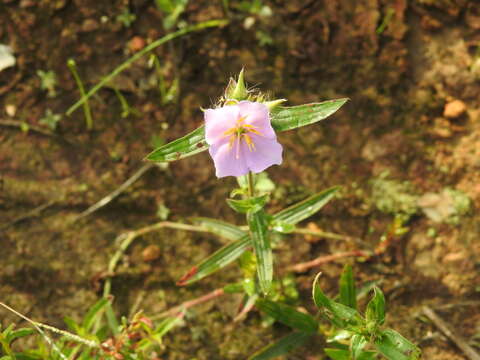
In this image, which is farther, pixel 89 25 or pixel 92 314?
Result: pixel 89 25

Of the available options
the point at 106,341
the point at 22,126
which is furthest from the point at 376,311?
the point at 22,126

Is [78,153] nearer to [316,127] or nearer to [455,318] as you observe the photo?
[316,127]

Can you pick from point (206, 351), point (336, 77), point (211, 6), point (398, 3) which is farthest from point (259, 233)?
point (398, 3)

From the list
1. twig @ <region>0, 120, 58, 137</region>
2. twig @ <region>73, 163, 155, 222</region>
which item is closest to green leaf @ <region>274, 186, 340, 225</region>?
twig @ <region>73, 163, 155, 222</region>

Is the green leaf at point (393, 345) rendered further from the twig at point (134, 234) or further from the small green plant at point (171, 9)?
the small green plant at point (171, 9)

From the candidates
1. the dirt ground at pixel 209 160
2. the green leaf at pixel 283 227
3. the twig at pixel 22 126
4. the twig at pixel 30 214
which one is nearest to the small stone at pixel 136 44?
the dirt ground at pixel 209 160

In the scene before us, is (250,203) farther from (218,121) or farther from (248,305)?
(248,305)
